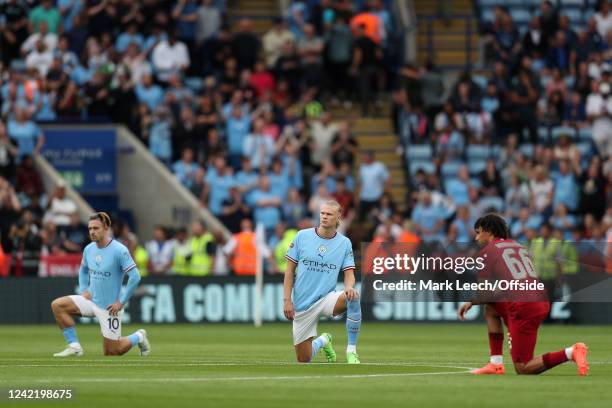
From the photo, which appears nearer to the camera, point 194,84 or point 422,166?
point 422,166

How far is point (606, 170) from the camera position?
121 feet

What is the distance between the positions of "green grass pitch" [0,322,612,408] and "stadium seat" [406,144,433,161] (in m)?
11.7

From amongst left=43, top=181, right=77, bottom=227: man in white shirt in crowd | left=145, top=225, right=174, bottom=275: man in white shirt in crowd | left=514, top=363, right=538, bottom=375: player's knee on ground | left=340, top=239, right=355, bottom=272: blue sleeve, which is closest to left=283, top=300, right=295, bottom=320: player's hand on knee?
left=340, top=239, right=355, bottom=272: blue sleeve

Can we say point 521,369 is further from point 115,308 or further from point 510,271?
point 115,308

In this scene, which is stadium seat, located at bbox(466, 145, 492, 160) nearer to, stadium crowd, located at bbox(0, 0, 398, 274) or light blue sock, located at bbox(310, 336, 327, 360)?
stadium crowd, located at bbox(0, 0, 398, 274)

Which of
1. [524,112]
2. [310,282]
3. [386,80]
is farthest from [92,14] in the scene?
[310,282]

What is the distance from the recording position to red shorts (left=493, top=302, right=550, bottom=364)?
1752 cm

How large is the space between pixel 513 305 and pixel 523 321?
7.3 inches

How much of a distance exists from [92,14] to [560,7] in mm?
11400

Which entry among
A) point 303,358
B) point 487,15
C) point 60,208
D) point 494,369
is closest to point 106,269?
point 303,358

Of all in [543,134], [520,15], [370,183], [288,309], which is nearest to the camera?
[288,309]

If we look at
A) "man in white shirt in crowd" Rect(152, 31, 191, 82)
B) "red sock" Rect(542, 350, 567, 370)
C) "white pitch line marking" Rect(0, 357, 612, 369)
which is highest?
"man in white shirt in crowd" Rect(152, 31, 191, 82)

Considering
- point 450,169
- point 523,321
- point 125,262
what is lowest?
point 523,321

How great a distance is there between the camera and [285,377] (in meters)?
17.4
